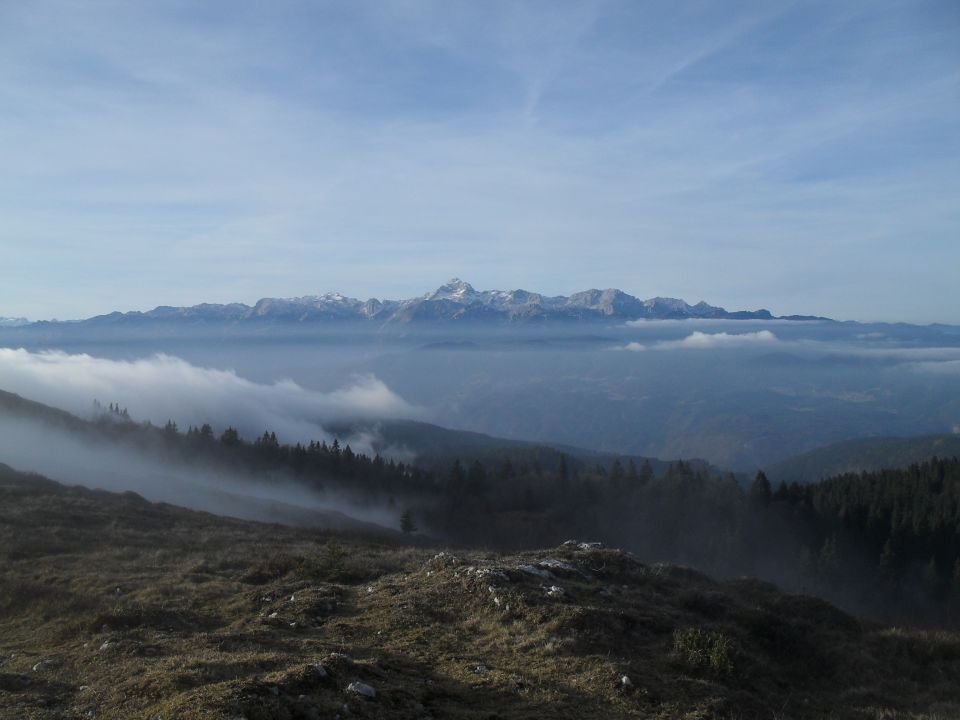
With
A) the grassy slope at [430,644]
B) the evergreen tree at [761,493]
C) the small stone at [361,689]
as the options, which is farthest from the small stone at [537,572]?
the evergreen tree at [761,493]

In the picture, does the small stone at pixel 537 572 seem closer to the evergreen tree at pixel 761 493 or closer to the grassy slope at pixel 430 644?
the grassy slope at pixel 430 644

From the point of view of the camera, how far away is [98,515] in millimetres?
41500

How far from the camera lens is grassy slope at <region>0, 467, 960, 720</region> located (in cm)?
1250

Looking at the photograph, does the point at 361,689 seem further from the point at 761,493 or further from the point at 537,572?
the point at 761,493

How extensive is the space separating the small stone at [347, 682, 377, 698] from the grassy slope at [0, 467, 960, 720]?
0.22 m

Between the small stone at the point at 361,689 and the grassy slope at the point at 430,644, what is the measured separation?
218 mm

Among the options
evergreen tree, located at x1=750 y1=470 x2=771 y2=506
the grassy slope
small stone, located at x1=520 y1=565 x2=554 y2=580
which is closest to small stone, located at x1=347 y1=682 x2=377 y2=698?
the grassy slope

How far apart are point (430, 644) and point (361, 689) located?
15.5 feet

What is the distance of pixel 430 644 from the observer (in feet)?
54.2

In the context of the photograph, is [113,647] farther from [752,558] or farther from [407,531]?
[752,558]

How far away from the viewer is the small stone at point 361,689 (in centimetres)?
1198

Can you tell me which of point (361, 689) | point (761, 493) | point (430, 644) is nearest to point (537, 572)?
point (430, 644)

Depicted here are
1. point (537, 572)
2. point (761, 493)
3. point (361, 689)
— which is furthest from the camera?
point (761, 493)

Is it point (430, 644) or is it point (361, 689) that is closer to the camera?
point (361, 689)
